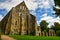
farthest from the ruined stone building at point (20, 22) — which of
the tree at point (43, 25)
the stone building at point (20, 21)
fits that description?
the tree at point (43, 25)

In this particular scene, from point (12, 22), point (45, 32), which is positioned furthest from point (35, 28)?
point (12, 22)

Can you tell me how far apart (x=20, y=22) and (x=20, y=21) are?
1.45 ft

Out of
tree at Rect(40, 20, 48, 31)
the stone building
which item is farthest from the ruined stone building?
tree at Rect(40, 20, 48, 31)

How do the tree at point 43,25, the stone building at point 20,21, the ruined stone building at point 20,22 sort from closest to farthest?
the ruined stone building at point 20,22, the stone building at point 20,21, the tree at point 43,25

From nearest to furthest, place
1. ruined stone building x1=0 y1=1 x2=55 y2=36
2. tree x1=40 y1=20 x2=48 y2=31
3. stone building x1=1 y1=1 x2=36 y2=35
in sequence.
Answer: ruined stone building x1=0 y1=1 x2=55 y2=36, stone building x1=1 y1=1 x2=36 y2=35, tree x1=40 y1=20 x2=48 y2=31

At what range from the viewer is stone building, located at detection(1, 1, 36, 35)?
72.3m

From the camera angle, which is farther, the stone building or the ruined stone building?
the stone building

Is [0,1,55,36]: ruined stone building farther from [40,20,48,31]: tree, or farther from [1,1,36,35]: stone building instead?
[40,20,48,31]: tree

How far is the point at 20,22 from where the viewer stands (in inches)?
2943

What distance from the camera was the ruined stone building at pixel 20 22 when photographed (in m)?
72.1

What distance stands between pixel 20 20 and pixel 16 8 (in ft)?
18.2

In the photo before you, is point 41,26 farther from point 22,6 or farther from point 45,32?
point 22,6

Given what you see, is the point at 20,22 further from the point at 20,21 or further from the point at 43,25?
the point at 43,25

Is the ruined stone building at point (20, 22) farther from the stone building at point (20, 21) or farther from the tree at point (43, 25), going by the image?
the tree at point (43, 25)
